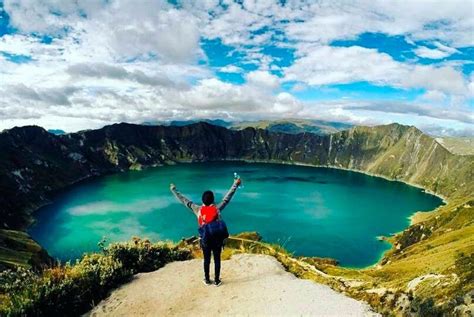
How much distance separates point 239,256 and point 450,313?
35.3ft

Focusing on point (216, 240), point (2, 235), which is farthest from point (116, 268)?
point (2, 235)

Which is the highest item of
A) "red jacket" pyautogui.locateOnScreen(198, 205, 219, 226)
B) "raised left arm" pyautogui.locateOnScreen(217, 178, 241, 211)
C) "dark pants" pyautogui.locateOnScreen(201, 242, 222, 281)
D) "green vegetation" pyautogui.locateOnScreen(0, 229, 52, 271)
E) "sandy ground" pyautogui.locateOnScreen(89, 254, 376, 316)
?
"raised left arm" pyautogui.locateOnScreen(217, 178, 241, 211)

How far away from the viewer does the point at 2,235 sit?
16538 cm

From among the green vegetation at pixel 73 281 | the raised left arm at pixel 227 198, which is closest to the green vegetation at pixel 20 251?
the green vegetation at pixel 73 281

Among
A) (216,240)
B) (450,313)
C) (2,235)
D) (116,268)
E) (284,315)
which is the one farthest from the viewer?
(2,235)

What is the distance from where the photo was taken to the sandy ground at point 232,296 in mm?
14680

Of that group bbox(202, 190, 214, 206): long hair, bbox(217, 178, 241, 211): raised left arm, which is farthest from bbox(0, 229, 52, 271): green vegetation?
bbox(202, 190, 214, 206): long hair

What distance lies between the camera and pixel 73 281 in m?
17.3

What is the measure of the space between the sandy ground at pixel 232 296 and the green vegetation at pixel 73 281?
714mm

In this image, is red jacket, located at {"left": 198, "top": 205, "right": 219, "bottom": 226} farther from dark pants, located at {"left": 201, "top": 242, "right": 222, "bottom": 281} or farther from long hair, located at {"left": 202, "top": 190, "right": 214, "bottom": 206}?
dark pants, located at {"left": 201, "top": 242, "right": 222, "bottom": 281}

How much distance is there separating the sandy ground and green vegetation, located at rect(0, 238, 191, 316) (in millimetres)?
714

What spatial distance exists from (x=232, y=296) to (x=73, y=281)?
22.8 ft

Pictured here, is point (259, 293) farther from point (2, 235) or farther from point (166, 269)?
point (2, 235)

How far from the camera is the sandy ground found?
14.7 metres
